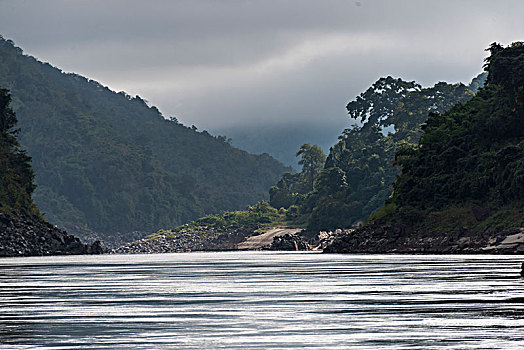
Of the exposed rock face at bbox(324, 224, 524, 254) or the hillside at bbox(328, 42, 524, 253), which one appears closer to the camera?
the exposed rock face at bbox(324, 224, 524, 254)

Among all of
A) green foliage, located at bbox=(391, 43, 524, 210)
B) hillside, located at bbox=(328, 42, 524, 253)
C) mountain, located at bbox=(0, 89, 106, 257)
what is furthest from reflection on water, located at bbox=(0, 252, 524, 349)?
mountain, located at bbox=(0, 89, 106, 257)

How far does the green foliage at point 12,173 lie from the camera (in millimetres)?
175025

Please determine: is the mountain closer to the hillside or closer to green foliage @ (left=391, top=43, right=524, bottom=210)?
the hillside

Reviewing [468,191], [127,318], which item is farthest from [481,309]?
[468,191]

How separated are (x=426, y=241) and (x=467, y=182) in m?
10.3

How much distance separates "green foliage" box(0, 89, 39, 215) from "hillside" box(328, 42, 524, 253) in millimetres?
64158

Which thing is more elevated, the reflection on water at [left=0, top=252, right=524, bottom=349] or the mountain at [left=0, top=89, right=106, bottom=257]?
the mountain at [left=0, top=89, right=106, bottom=257]

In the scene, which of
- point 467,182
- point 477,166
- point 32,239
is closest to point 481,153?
point 477,166

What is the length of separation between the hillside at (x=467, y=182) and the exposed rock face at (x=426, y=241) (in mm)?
130

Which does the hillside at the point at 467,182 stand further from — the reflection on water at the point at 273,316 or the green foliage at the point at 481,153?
the reflection on water at the point at 273,316

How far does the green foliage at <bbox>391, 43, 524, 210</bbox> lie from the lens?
4437 inches

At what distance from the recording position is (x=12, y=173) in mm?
180625

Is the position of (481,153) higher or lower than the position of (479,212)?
higher

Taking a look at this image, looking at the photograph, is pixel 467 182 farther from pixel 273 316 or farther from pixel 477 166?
pixel 273 316
